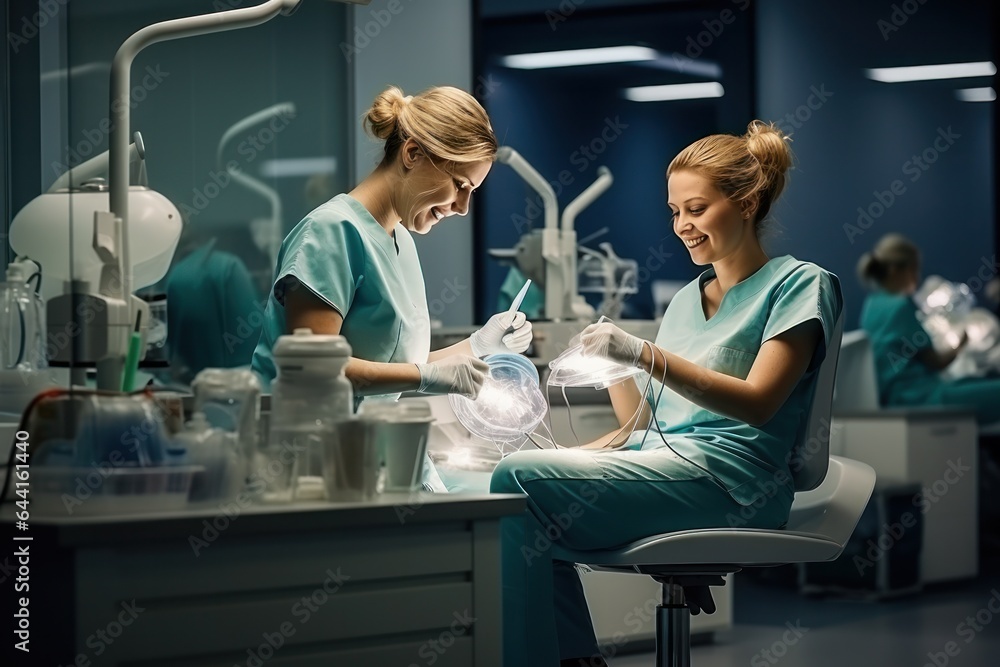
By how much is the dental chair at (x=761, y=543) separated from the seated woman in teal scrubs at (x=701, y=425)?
1.2 inches

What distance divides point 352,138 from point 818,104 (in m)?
2.60

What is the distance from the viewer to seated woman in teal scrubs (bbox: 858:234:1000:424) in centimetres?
532

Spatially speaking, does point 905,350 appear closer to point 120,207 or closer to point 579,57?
point 579,57

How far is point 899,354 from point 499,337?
3.64 metres

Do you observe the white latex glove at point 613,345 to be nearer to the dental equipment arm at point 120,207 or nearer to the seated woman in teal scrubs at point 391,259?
the seated woman in teal scrubs at point 391,259

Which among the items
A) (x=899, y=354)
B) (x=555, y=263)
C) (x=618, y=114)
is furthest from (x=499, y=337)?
(x=899, y=354)

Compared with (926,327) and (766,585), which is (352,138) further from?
(926,327)

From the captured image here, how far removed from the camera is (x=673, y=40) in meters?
5.48

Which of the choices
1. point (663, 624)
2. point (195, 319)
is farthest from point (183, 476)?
point (195, 319)

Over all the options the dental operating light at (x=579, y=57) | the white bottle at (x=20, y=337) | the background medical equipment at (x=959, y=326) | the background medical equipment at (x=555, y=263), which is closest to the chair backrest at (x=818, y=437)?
the white bottle at (x=20, y=337)

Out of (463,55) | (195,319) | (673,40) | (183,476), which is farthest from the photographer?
(673,40)

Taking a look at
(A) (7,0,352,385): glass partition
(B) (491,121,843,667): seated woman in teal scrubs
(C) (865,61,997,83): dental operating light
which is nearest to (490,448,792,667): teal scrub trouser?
(B) (491,121,843,667): seated woman in teal scrubs

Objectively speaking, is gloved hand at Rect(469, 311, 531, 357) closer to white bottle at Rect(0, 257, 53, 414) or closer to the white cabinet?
white bottle at Rect(0, 257, 53, 414)

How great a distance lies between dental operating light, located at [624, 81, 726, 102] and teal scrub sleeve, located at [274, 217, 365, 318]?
147 inches
